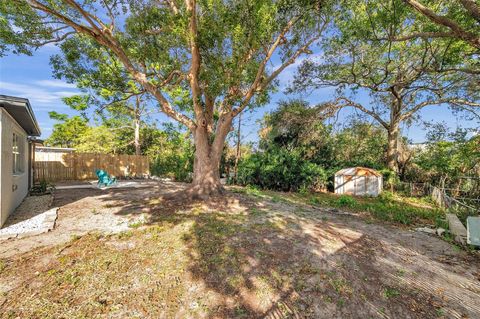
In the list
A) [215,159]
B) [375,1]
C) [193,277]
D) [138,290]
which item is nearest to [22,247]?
[138,290]

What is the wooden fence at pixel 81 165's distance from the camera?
12680 mm

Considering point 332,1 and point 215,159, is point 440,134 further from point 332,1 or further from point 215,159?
point 215,159

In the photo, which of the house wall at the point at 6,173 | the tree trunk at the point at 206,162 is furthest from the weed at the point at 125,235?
the tree trunk at the point at 206,162

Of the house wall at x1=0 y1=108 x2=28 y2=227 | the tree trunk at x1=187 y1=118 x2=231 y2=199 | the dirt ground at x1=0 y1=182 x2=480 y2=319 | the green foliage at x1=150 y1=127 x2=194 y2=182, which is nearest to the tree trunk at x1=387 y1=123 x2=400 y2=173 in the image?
the dirt ground at x1=0 y1=182 x2=480 y2=319

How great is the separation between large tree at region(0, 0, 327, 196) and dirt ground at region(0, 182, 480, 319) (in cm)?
322

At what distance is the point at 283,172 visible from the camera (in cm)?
1213

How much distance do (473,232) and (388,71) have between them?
768 centimetres

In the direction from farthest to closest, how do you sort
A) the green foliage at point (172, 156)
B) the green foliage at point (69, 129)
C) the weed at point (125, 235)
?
the green foliage at point (69, 129), the green foliage at point (172, 156), the weed at point (125, 235)

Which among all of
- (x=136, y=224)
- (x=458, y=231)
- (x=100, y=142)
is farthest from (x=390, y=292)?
(x=100, y=142)

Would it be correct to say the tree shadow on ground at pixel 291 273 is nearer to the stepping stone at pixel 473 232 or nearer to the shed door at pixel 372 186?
the stepping stone at pixel 473 232

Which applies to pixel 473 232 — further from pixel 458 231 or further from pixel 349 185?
pixel 349 185

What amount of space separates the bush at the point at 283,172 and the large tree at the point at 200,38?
5.46 m

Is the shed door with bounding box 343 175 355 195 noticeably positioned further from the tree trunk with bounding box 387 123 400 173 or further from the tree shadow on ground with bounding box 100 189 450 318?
the tree shadow on ground with bounding box 100 189 450 318

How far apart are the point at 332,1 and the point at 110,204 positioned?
883 centimetres
